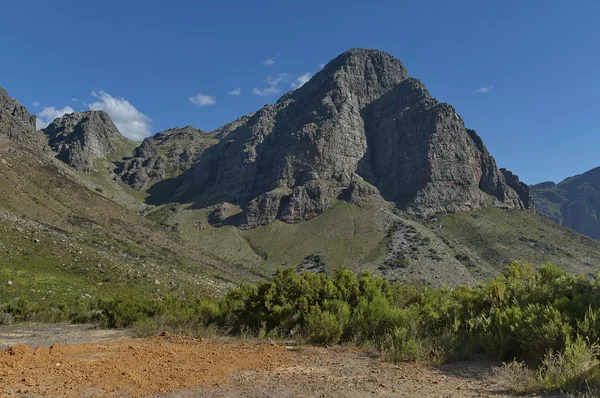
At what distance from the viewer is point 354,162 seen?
539 ft

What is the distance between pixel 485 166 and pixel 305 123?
81099 millimetres

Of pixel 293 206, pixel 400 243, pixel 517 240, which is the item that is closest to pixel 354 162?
pixel 293 206

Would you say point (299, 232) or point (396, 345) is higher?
point (299, 232)

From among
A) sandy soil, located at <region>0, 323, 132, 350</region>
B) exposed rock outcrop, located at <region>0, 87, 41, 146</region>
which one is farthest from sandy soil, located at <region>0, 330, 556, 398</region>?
exposed rock outcrop, located at <region>0, 87, 41, 146</region>

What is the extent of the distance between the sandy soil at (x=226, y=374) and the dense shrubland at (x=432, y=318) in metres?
0.88

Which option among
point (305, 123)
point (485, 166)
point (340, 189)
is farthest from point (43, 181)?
point (485, 166)

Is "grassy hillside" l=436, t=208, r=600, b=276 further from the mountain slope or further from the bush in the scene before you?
the bush

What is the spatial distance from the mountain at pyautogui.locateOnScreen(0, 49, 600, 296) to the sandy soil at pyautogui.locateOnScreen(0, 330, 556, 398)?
2354cm

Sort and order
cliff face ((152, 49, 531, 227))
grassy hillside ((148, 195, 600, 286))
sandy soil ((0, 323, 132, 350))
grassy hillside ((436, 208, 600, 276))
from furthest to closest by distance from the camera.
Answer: cliff face ((152, 49, 531, 227)) → grassy hillside ((436, 208, 600, 276)) → grassy hillside ((148, 195, 600, 286)) → sandy soil ((0, 323, 132, 350))

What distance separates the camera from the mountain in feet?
146

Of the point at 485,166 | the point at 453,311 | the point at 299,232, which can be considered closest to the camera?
the point at 453,311

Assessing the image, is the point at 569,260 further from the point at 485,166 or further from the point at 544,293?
the point at 544,293

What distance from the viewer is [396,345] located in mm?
10453

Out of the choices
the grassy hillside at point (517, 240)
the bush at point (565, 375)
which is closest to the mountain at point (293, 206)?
the grassy hillside at point (517, 240)
